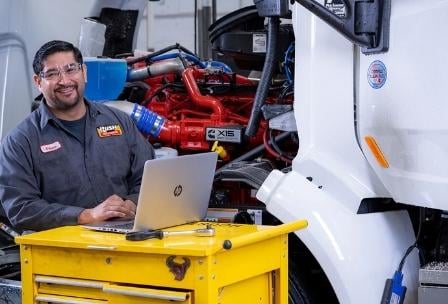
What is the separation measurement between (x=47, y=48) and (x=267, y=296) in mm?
1472

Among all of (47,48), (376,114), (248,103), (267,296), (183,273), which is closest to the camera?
(183,273)

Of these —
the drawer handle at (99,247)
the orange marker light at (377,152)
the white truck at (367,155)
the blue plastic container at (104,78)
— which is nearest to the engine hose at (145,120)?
the blue plastic container at (104,78)

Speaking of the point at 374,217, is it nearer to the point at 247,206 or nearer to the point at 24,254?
the point at 247,206

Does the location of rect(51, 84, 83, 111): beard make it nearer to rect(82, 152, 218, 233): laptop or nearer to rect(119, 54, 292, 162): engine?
rect(119, 54, 292, 162): engine

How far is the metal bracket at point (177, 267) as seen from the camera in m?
2.36

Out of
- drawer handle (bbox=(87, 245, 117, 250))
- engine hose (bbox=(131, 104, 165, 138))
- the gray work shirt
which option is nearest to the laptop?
drawer handle (bbox=(87, 245, 117, 250))

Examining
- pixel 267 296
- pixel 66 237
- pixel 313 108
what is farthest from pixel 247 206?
pixel 66 237

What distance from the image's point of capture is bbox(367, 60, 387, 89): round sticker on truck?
117 inches

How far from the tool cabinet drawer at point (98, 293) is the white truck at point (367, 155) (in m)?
0.86

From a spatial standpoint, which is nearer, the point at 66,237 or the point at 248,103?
the point at 66,237

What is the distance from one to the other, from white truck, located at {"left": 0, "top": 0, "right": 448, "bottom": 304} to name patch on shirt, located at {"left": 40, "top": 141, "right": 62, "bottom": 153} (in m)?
0.84

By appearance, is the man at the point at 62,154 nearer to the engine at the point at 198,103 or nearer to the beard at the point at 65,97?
the beard at the point at 65,97

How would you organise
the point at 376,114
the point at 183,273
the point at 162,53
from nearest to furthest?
1. the point at 183,273
2. the point at 376,114
3. the point at 162,53

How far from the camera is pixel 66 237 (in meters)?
2.62
